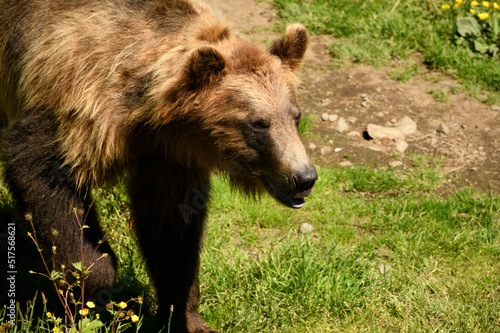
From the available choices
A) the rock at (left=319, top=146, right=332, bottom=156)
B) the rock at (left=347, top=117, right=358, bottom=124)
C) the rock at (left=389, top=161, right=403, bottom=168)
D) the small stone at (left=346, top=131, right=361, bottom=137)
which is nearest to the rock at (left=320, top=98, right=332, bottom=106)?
the rock at (left=347, top=117, right=358, bottom=124)

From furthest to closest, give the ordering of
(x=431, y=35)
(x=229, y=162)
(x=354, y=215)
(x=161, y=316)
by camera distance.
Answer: (x=431, y=35)
(x=354, y=215)
(x=161, y=316)
(x=229, y=162)

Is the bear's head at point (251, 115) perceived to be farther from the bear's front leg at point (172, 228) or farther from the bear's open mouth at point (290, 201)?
the bear's front leg at point (172, 228)

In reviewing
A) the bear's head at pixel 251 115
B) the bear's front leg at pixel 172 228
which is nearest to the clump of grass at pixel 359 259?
the bear's front leg at pixel 172 228

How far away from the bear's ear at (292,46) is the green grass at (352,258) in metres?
1.46

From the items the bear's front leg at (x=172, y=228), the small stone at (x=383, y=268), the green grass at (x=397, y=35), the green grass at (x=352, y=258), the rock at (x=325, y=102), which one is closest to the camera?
the bear's front leg at (x=172, y=228)

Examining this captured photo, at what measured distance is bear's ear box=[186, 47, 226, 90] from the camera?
3.53 m

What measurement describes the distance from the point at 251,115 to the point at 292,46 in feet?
2.23

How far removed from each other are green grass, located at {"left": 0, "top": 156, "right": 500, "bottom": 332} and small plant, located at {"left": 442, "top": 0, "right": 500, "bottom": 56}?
238 centimetres

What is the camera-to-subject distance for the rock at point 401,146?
6.68 meters

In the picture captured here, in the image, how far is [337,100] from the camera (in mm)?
7426

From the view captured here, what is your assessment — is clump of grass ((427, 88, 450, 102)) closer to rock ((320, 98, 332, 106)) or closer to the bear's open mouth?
rock ((320, 98, 332, 106))

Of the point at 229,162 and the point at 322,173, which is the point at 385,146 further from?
the point at 229,162

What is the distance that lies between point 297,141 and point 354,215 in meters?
2.26

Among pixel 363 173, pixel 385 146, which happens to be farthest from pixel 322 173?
pixel 385 146
